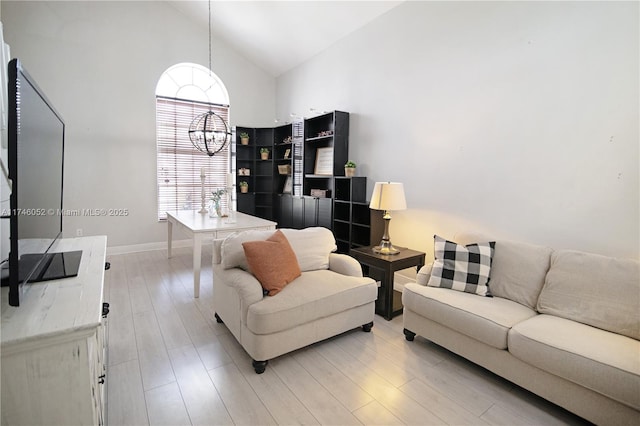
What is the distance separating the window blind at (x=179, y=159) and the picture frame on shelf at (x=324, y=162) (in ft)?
6.66

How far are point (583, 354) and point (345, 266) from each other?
1616 millimetres

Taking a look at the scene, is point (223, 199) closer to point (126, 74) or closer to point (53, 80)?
point (126, 74)

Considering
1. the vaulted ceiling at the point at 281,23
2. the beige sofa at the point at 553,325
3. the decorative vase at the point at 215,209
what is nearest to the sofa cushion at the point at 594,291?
the beige sofa at the point at 553,325

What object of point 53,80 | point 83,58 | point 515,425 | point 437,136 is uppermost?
point 83,58

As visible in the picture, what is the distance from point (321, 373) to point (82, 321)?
151cm

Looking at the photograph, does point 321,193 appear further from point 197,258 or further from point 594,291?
point 594,291

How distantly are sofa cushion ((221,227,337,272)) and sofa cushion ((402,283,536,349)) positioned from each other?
2.56 feet

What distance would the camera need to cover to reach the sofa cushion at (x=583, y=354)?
5.03ft

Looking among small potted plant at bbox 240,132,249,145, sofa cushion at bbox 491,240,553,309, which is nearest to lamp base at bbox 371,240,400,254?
sofa cushion at bbox 491,240,553,309

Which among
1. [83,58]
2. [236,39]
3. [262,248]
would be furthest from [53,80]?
[262,248]

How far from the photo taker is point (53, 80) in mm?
4488

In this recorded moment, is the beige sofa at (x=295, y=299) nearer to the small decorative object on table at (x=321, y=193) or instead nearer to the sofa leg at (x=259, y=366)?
the sofa leg at (x=259, y=366)

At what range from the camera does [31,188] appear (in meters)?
1.22

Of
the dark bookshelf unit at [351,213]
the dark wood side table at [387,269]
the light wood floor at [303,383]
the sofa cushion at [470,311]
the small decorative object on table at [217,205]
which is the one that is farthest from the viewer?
the small decorative object on table at [217,205]
